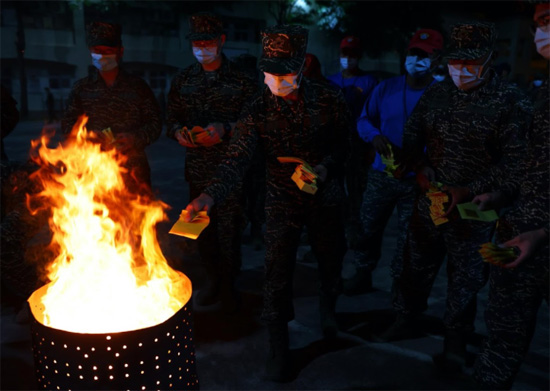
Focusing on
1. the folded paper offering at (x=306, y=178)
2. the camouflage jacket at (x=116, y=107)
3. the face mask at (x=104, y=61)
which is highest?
the face mask at (x=104, y=61)

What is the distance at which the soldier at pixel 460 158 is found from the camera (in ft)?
9.75

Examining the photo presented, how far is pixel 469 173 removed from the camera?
313 centimetres

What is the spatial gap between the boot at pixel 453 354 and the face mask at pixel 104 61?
A: 384 centimetres

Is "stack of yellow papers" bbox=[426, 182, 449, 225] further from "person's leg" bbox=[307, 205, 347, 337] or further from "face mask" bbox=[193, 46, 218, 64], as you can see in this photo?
"face mask" bbox=[193, 46, 218, 64]

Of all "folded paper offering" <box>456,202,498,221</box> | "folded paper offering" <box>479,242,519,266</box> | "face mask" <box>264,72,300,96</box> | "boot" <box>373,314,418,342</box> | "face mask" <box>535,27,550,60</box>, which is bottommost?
"boot" <box>373,314,418,342</box>

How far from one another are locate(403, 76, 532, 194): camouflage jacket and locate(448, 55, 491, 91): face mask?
2.2 inches

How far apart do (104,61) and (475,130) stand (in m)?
3.39

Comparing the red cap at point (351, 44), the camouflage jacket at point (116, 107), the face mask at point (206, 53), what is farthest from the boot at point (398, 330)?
the red cap at point (351, 44)

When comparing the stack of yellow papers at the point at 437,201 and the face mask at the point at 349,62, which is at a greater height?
the face mask at the point at 349,62

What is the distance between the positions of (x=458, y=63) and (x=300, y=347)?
242cm

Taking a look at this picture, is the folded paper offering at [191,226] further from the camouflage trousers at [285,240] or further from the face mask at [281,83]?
the face mask at [281,83]

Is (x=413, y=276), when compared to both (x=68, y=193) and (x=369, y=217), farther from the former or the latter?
(x=68, y=193)

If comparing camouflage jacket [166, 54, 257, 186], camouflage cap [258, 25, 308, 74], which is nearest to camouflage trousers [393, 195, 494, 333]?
camouflage cap [258, 25, 308, 74]

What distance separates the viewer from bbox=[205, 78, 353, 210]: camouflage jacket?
10.5 ft
